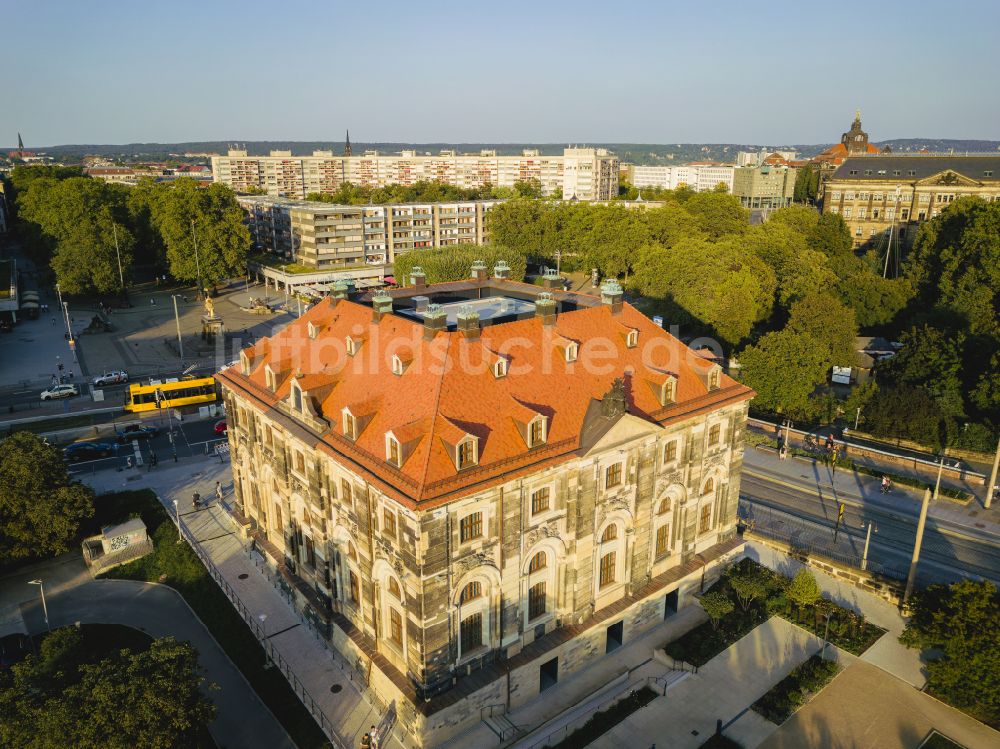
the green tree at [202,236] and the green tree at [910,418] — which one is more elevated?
the green tree at [202,236]

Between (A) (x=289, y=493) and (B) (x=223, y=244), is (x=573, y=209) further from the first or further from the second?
(A) (x=289, y=493)

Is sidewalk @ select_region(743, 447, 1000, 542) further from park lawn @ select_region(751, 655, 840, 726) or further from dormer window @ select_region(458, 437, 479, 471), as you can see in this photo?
dormer window @ select_region(458, 437, 479, 471)

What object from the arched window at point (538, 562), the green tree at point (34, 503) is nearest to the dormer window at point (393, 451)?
the arched window at point (538, 562)

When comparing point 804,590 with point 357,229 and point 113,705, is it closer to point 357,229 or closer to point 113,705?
point 113,705

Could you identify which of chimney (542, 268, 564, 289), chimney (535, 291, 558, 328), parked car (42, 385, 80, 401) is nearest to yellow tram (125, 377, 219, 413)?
parked car (42, 385, 80, 401)

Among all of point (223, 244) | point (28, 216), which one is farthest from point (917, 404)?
point (28, 216)

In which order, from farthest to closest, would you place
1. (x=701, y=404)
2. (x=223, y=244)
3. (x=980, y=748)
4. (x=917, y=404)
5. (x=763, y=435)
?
(x=223, y=244) < (x=763, y=435) < (x=917, y=404) < (x=701, y=404) < (x=980, y=748)

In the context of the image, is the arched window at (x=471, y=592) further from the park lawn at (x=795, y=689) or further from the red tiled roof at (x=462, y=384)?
the park lawn at (x=795, y=689)
